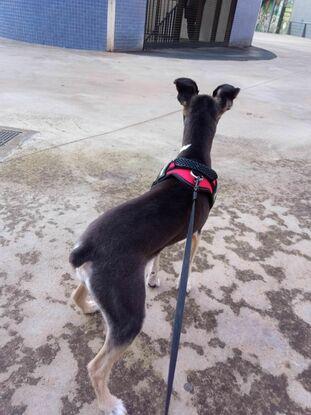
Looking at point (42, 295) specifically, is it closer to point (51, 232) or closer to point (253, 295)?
point (51, 232)

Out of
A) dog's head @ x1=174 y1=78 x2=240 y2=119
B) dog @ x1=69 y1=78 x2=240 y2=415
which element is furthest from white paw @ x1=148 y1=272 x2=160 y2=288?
dog's head @ x1=174 y1=78 x2=240 y2=119

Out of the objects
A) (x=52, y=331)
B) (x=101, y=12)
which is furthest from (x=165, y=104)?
(x=101, y=12)

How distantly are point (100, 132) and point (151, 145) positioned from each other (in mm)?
840

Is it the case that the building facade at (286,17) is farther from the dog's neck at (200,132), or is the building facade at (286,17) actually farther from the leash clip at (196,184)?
the leash clip at (196,184)

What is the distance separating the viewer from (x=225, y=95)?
2666 millimetres

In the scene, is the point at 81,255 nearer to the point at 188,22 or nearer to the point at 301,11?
the point at 188,22

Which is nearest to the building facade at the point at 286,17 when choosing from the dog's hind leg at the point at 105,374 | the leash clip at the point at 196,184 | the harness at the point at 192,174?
the harness at the point at 192,174

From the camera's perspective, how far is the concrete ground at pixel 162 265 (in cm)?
188

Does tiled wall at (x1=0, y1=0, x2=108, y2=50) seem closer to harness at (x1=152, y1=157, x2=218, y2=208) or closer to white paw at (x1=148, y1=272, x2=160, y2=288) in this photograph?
harness at (x1=152, y1=157, x2=218, y2=208)

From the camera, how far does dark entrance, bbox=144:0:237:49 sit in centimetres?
1529

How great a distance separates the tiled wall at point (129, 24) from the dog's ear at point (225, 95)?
412 inches

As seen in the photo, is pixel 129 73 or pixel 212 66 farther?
pixel 212 66

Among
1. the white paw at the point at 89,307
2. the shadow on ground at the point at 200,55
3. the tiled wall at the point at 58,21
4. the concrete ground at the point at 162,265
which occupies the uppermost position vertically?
the tiled wall at the point at 58,21

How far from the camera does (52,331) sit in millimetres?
2111
